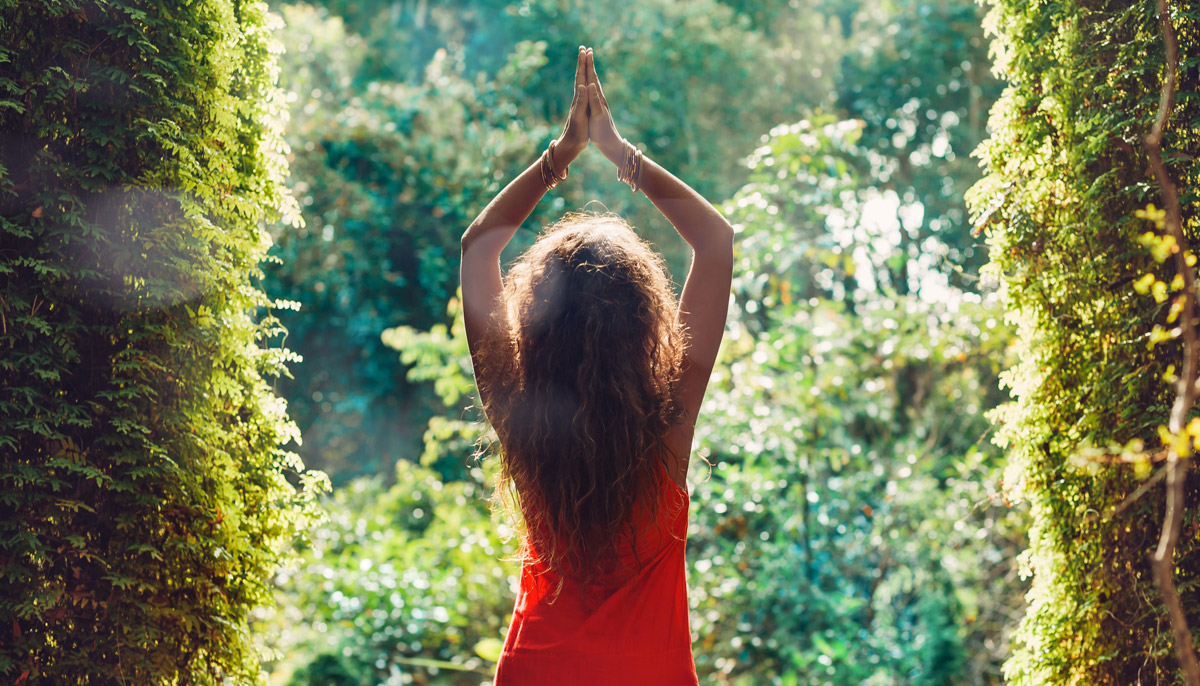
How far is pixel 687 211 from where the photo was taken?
64.6 inches

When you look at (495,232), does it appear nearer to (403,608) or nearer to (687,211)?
(687,211)

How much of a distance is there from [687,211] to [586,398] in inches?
17.5

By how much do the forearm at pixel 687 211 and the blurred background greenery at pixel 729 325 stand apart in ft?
2.34

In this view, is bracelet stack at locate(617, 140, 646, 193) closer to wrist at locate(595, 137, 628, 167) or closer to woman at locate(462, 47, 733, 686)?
wrist at locate(595, 137, 628, 167)

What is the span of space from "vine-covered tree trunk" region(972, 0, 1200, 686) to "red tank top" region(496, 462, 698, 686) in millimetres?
951

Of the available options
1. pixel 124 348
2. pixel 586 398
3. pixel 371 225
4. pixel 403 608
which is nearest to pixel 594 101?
pixel 586 398

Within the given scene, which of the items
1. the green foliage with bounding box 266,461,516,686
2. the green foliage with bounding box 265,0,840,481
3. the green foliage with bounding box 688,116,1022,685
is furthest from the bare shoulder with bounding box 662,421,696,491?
the green foliage with bounding box 265,0,840,481

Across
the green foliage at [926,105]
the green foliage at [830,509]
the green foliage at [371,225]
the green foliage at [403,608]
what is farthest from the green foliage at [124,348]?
the green foliage at [926,105]

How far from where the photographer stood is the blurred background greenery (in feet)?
13.1

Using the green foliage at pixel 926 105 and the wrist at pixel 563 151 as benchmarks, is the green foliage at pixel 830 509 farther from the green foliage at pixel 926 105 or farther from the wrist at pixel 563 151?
the green foliage at pixel 926 105

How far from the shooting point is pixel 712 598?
3967 millimetres

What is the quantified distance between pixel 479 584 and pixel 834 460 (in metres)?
2.09

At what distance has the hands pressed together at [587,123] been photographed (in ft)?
5.57

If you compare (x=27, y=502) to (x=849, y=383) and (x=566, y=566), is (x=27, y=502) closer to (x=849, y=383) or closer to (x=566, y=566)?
(x=566, y=566)
